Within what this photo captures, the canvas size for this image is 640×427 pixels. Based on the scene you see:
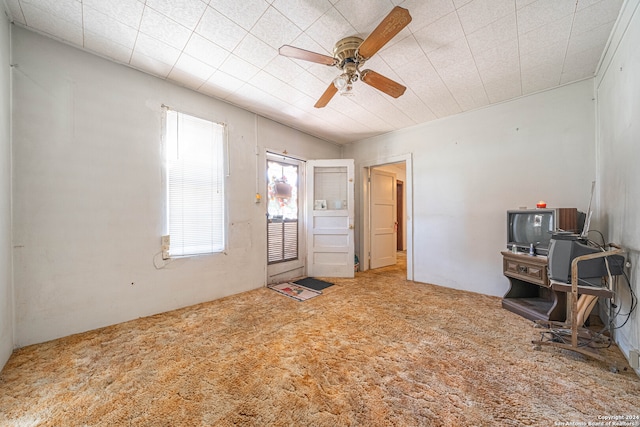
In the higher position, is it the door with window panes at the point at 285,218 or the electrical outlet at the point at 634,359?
the door with window panes at the point at 285,218

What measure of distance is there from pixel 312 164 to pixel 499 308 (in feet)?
10.7

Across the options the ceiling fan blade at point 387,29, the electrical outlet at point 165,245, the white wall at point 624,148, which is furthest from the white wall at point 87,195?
the white wall at point 624,148

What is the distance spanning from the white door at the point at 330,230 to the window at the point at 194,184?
1.54 meters

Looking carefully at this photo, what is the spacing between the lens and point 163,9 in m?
1.67

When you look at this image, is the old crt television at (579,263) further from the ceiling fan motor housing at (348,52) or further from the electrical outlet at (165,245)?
the electrical outlet at (165,245)

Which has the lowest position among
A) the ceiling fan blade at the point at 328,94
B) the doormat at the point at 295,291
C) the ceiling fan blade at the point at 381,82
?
the doormat at the point at 295,291

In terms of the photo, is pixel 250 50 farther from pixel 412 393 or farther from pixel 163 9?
pixel 412 393

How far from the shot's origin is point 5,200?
5.52ft

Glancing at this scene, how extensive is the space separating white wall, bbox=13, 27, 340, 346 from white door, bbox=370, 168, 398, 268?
3.13m

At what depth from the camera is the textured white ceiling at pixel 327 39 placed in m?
1.65

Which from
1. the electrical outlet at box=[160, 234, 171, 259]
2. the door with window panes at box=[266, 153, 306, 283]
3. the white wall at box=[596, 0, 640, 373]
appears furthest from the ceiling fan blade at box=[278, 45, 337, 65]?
the electrical outlet at box=[160, 234, 171, 259]

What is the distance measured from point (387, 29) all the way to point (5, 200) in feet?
9.70

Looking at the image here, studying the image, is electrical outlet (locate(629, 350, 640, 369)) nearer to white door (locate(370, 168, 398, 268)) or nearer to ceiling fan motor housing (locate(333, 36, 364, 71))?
ceiling fan motor housing (locate(333, 36, 364, 71))

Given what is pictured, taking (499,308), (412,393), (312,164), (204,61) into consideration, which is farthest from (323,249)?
(204,61)
